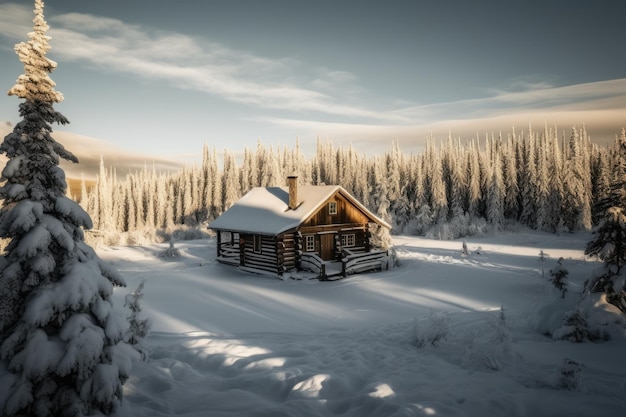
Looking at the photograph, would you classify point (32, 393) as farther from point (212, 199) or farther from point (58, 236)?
point (212, 199)

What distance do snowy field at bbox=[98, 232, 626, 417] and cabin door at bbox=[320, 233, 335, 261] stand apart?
5837mm

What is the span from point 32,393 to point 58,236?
7.67ft

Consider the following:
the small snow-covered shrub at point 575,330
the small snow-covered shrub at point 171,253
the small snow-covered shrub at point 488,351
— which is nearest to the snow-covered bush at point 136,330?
the small snow-covered shrub at point 488,351

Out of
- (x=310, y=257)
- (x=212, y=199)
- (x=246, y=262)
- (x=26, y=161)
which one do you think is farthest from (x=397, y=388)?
(x=212, y=199)

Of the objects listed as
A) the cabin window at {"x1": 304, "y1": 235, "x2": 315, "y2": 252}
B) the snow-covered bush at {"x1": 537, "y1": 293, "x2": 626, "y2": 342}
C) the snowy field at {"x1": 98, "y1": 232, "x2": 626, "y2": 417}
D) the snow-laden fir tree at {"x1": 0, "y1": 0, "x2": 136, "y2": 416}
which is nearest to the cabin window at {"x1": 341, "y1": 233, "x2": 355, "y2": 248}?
the cabin window at {"x1": 304, "y1": 235, "x2": 315, "y2": 252}

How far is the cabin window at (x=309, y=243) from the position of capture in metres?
25.2

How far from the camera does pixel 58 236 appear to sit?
233 inches

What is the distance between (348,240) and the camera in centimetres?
2747

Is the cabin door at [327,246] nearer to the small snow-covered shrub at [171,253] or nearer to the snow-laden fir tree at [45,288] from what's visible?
the small snow-covered shrub at [171,253]

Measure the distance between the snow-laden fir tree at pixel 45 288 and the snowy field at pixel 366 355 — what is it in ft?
3.44

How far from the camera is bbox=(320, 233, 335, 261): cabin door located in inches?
1016

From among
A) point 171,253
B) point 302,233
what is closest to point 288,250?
point 302,233

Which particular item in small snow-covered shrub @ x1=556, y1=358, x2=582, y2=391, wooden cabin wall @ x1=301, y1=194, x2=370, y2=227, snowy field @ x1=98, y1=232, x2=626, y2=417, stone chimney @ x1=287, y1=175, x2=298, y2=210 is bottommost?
snowy field @ x1=98, y1=232, x2=626, y2=417

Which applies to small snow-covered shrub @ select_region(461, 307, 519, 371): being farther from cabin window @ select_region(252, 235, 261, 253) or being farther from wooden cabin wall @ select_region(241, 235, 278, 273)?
cabin window @ select_region(252, 235, 261, 253)
